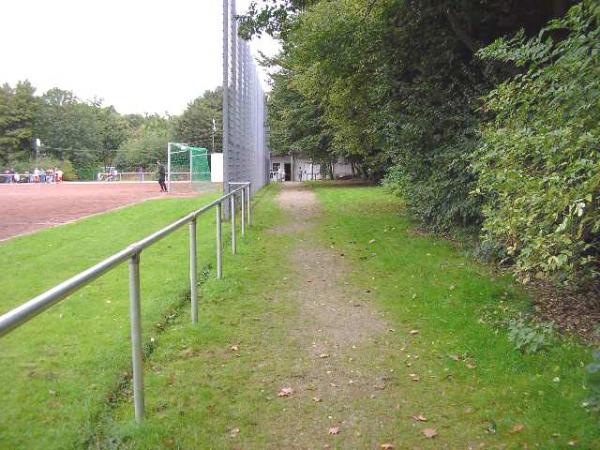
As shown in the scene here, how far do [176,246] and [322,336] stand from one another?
14.6 ft

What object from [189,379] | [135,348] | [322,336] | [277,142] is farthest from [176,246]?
[277,142]

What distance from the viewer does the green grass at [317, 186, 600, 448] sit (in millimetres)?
3445

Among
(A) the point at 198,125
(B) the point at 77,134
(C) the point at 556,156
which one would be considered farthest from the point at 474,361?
(B) the point at 77,134

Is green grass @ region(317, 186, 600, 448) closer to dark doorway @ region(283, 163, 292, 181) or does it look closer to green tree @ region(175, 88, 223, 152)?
dark doorway @ region(283, 163, 292, 181)

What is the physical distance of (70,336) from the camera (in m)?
4.82

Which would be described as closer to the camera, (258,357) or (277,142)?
(258,357)

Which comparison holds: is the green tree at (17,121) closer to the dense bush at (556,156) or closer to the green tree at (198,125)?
the green tree at (198,125)

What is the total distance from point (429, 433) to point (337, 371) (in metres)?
1.11

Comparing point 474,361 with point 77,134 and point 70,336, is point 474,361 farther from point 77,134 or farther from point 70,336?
point 77,134

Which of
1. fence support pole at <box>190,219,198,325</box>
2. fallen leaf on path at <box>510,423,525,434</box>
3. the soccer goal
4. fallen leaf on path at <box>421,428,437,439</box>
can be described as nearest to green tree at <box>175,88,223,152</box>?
the soccer goal

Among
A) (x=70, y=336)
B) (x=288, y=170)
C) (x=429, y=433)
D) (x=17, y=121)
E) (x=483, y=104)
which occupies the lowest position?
(x=429, y=433)

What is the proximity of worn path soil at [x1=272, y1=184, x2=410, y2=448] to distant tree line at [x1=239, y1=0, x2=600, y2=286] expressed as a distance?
1.38m

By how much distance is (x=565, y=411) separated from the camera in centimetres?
357

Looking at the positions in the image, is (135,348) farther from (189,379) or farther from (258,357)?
(258,357)
